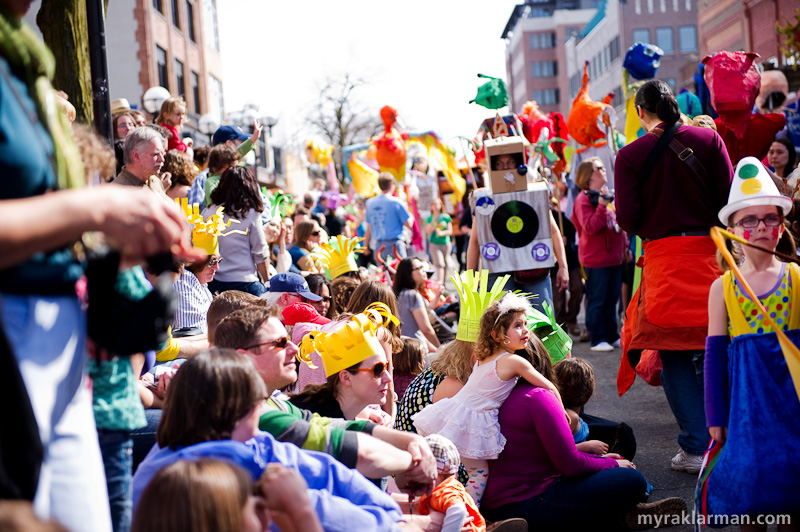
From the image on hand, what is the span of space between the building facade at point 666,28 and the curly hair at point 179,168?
2224 inches

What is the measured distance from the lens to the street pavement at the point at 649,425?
4656 millimetres

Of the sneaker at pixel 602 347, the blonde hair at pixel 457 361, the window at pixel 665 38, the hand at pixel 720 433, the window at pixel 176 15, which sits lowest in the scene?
the sneaker at pixel 602 347

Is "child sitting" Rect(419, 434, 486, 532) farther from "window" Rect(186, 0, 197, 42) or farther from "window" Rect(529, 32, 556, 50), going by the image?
"window" Rect(529, 32, 556, 50)

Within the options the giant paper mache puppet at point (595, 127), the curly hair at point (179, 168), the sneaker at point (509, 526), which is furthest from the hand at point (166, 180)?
the giant paper mache puppet at point (595, 127)

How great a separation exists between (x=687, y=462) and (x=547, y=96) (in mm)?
87799

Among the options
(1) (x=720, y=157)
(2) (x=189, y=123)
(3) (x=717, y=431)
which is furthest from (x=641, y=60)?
(2) (x=189, y=123)

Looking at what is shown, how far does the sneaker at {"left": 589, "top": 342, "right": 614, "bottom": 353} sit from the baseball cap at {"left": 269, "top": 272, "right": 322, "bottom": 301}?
383cm

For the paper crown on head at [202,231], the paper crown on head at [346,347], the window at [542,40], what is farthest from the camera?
the window at [542,40]

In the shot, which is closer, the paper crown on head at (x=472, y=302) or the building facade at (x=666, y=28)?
the paper crown on head at (x=472, y=302)

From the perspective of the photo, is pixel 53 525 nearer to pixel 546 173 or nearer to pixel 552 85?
pixel 546 173

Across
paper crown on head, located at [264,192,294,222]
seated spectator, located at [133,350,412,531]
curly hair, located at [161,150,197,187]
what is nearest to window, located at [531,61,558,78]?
paper crown on head, located at [264,192,294,222]

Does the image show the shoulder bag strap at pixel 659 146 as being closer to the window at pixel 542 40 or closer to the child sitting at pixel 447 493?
the child sitting at pixel 447 493

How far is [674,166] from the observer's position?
197 inches

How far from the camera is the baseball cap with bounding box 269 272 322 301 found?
19.4ft
